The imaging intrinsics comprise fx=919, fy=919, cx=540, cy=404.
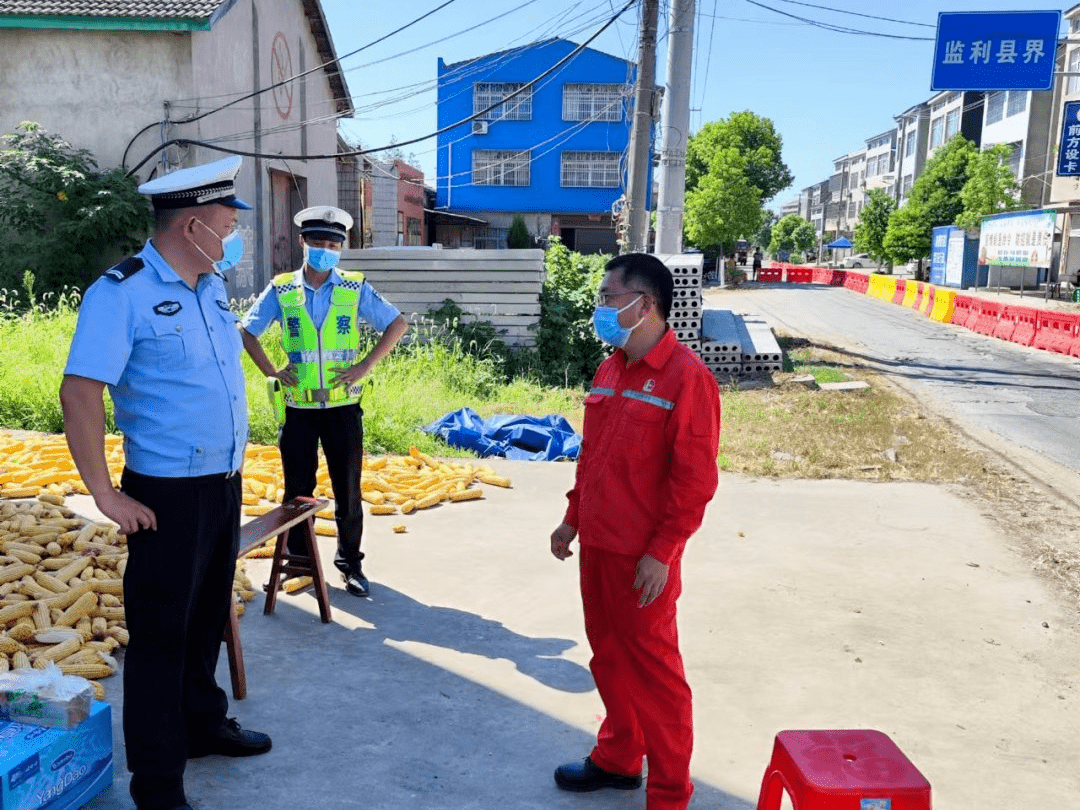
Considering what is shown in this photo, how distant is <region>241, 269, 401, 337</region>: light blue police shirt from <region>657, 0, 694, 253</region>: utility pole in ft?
32.4

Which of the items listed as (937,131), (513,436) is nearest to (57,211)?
(513,436)

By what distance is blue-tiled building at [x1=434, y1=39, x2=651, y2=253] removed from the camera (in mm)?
47719

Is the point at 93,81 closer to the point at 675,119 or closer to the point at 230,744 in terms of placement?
the point at 675,119

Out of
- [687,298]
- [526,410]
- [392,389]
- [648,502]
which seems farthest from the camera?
[687,298]

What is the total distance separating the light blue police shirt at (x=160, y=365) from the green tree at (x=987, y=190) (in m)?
46.7

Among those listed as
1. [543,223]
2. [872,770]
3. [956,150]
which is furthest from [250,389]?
[956,150]

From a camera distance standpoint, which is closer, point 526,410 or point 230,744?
point 230,744

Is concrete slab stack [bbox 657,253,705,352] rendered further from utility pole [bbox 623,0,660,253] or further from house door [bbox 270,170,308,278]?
house door [bbox 270,170,308,278]

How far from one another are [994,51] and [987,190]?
29.2 m

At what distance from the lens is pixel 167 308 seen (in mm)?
2951

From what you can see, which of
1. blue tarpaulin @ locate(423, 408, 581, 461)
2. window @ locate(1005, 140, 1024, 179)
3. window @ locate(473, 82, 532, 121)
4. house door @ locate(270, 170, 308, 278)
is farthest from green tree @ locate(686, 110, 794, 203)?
blue tarpaulin @ locate(423, 408, 581, 461)

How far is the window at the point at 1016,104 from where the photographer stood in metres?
49.0

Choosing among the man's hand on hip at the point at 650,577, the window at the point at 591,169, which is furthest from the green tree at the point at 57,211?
the window at the point at 591,169

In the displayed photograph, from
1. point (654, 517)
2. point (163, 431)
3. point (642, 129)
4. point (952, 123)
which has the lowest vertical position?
point (654, 517)
